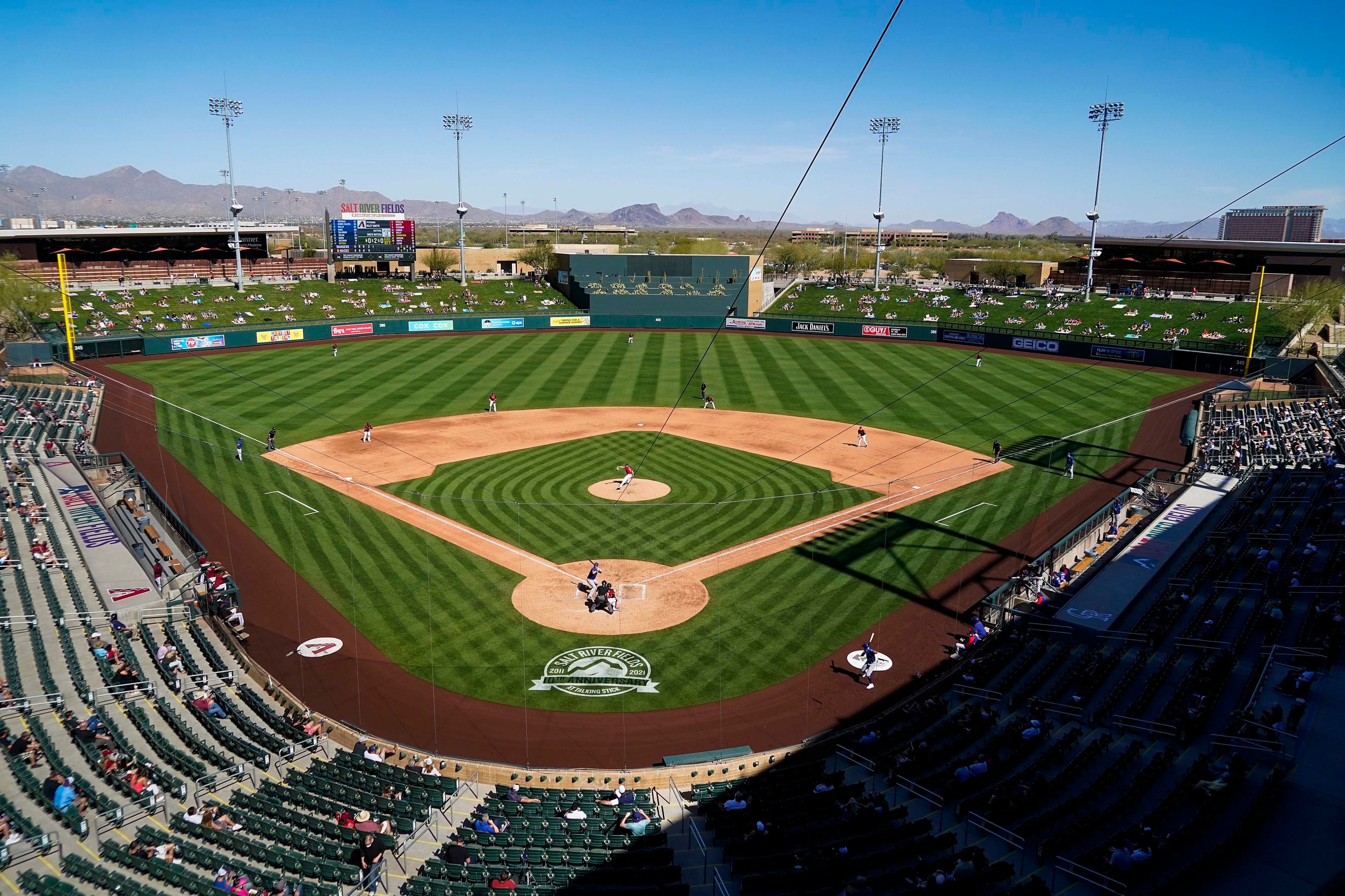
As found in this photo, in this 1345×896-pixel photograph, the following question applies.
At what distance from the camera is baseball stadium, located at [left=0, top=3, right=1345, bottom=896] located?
1208cm

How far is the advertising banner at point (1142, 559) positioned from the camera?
20.4m

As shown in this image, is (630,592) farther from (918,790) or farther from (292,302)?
(292,302)

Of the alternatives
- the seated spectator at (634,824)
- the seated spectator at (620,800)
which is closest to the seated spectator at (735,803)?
the seated spectator at (634,824)

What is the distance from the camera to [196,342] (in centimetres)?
6144

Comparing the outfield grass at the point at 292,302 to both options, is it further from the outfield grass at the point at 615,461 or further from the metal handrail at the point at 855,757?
the metal handrail at the point at 855,757

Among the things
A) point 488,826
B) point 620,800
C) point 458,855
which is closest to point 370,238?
point 620,800

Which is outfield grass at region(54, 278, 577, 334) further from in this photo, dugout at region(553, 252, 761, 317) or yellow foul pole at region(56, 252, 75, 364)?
yellow foul pole at region(56, 252, 75, 364)

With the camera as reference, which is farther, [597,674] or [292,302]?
[292,302]

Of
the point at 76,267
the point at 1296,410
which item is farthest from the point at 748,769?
the point at 76,267

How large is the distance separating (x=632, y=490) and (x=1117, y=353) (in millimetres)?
45401

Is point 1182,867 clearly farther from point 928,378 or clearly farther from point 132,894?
point 928,378

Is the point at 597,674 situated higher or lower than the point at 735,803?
lower

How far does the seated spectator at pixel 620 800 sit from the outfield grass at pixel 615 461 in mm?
3406

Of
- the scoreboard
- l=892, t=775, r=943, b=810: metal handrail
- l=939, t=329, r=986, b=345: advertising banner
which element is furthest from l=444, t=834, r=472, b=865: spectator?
the scoreboard
